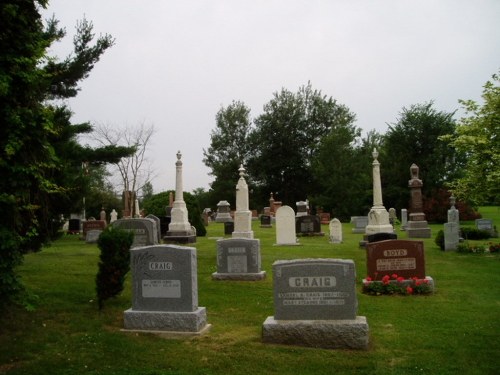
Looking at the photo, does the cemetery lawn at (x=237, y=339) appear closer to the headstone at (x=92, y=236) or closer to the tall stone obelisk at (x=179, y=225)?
the tall stone obelisk at (x=179, y=225)

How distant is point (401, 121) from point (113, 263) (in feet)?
124

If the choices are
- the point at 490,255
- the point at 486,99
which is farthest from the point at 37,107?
the point at 486,99

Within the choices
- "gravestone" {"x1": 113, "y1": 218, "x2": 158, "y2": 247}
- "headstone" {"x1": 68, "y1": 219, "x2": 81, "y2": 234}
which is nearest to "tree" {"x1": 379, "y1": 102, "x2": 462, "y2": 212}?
"headstone" {"x1": 68, "y1": 219, "x2": 81, "y2": 234}

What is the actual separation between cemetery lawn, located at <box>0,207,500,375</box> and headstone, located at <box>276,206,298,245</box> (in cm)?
780

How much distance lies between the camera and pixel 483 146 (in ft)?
53.3

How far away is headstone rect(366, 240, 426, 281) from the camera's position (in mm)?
10047

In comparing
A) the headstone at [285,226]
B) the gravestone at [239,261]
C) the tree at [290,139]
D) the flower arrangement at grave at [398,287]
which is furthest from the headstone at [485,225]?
the tree at [290,139]

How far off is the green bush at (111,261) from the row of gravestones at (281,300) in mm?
738

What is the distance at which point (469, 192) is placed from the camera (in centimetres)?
1722

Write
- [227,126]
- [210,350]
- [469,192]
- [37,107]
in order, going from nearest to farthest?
[210,350]
[37,107]
[469,192]
[227,126]

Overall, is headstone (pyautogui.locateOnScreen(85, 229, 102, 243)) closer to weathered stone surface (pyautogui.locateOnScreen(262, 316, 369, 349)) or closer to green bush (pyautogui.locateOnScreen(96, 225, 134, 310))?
green bush (pyautogui.locateOnScreen(96, 225, 134, 310))

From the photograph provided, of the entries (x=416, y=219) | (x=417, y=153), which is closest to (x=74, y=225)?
(x=416, y=219)

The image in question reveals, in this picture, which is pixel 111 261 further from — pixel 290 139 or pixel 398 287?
pixel 290 139

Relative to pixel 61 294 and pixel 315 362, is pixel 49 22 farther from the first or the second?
pixel 315 362
